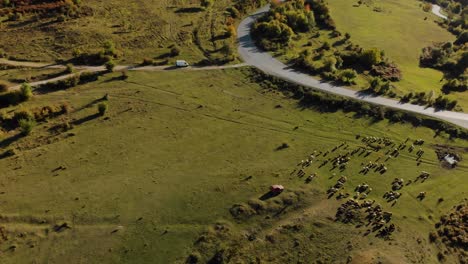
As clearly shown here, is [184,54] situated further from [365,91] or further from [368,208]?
[368,208]

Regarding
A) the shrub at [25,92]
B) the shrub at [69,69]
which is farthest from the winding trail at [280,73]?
the shrub at [25,92]

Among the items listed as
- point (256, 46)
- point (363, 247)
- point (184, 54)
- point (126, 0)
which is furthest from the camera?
point (126, 0)

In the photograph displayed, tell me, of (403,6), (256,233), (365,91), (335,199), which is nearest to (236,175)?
(256,233)

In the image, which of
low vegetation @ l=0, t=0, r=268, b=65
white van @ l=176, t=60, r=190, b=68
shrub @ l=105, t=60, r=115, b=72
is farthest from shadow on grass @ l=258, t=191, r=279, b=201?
shrub @ l=105, t=60, r=115, b=72

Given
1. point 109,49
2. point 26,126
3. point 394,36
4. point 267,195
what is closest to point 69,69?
point 109,49

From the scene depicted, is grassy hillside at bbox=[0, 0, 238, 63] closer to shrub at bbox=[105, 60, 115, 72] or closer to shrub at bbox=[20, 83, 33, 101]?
shrub at bbox=[105, 60, 115, 72]

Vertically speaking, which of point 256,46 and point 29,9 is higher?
point 29,9
